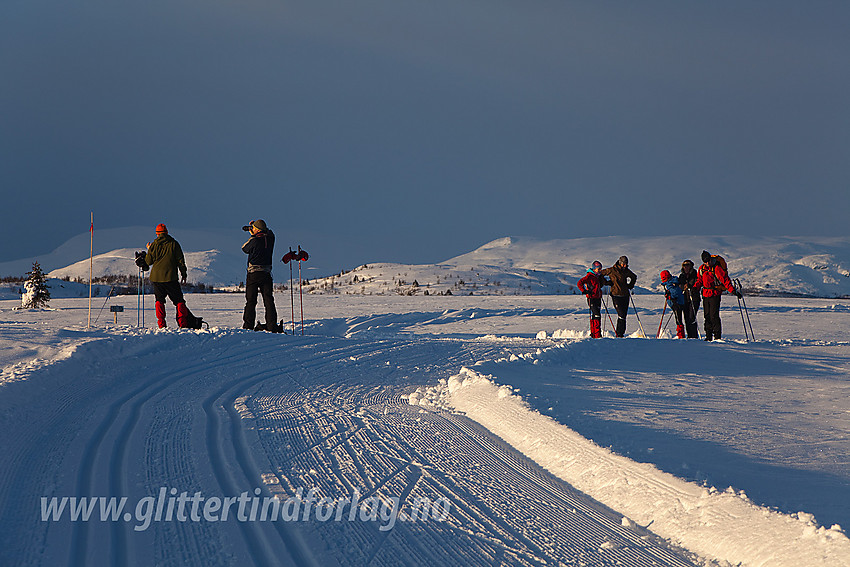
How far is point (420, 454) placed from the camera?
193 inches

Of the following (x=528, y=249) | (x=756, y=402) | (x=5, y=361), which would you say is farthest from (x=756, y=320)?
(x=528, y=249)

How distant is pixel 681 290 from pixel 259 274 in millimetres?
9373

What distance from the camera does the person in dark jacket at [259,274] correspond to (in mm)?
13094

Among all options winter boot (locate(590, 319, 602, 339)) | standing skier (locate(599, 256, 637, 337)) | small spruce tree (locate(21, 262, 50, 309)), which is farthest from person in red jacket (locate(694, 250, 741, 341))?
small spruce tree (locate(21, 262, 50, 309))

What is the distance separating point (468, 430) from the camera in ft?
19.0

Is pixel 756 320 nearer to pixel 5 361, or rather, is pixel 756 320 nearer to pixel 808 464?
pixel 808 464

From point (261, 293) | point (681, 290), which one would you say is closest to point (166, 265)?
point (261, 293)

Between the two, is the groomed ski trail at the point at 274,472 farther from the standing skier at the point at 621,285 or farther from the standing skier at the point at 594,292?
the standing skier at the point at 621,285

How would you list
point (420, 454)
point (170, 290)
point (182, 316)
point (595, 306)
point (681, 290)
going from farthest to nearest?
point (681, 290) < point (595, 306) < point (170, 290) < point (182, 316) < point (420, 454)

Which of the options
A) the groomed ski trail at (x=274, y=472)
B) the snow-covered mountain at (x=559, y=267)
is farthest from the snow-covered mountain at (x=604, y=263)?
the groomed ski trail at (x=274, y=472)

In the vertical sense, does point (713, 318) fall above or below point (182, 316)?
below

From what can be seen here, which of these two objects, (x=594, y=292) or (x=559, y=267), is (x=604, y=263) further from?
(x=594, y=292)

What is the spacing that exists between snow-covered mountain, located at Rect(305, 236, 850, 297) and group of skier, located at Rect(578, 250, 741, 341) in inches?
346

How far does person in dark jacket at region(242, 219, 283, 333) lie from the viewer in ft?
43.0
